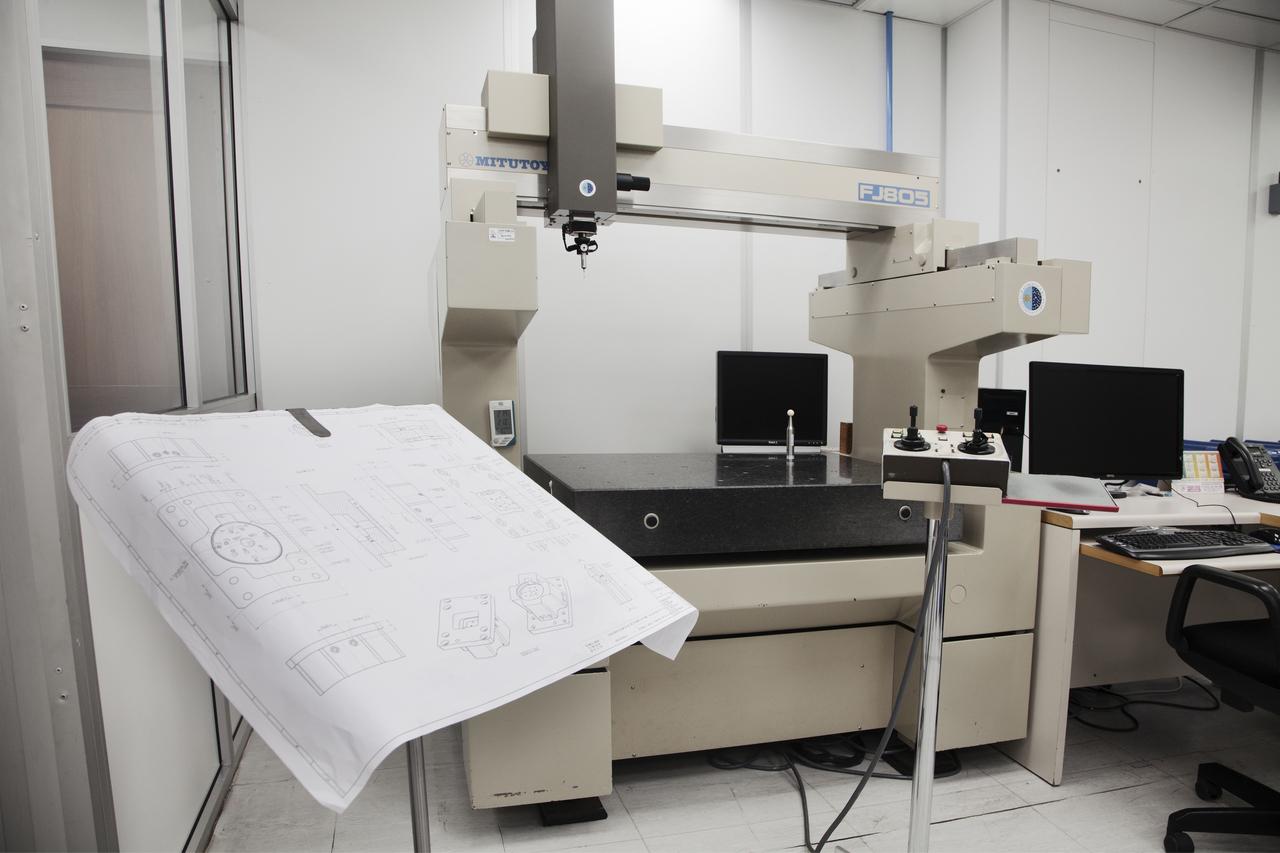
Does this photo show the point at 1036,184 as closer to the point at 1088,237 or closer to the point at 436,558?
the point at 1088,237

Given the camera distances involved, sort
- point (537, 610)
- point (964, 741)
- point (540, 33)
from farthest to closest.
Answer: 1. point (964, 741)
2. point (540, 33)
3. point (537, 610)

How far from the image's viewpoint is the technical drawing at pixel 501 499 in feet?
3.62

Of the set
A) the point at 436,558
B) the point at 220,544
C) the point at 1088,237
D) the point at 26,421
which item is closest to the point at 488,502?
the point at 436,558

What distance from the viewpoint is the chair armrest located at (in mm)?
1665

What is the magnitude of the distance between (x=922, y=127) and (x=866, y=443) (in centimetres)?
193

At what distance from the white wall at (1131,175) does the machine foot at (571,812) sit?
A: 268 cm

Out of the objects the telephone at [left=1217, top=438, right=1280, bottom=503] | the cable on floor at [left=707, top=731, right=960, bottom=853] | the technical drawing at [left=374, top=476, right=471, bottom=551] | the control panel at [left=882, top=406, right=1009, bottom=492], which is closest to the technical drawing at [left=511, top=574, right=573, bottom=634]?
the technical drawing at [left=374, top=476, right=471, bottom=551]

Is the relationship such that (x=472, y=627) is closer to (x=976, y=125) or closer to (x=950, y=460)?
(x=950, y=460)

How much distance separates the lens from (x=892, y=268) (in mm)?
2256

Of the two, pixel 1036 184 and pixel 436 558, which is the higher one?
pixel 1036 184

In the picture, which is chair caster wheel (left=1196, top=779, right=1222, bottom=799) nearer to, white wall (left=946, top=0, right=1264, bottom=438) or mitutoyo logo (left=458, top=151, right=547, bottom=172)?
white wall (left=946, top=0, right=1264, bottom=438)

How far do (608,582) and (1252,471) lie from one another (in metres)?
2.67

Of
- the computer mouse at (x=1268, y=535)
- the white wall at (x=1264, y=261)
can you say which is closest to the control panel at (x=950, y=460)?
the computer mouse at (x=1268, y=535)

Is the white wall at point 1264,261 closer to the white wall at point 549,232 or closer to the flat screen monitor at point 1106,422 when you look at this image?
the white wall at point 549,232
